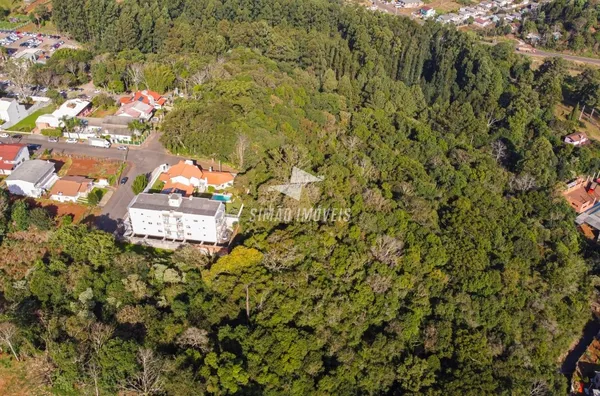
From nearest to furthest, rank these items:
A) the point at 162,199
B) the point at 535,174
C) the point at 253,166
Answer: the point at 162,199, the point at 253,166, the point at 535,174

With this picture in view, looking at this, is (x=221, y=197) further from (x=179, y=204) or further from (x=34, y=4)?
(x=34, y=4)

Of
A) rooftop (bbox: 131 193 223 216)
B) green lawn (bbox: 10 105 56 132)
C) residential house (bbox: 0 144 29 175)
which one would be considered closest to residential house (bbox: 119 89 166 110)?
green lawn (bbox: 10 105 56 132)

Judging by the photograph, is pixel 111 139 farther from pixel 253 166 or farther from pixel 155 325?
pixel 155 325

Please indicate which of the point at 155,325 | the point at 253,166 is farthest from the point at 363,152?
the point at 155,325

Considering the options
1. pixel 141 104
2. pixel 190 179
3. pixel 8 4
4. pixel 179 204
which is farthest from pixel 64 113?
pixel 8 4

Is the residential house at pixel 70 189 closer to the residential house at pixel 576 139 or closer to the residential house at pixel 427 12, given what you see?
the residential house at pixel 576 139

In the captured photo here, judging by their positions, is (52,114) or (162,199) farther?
(52,114)

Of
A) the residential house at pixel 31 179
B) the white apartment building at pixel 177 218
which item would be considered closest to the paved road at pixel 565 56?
the white apartment building at pixel 177 218
